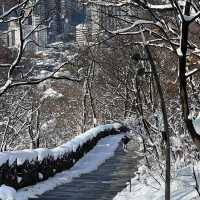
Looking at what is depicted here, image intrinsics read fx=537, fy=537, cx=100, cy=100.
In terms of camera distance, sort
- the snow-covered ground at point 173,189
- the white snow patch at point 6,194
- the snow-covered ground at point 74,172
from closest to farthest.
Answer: the white snow patch at point 6,194, the snow-covered ground at point 173,189, the snow-covered ground at point 74,172

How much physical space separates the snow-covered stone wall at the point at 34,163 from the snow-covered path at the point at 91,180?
9.7 inches

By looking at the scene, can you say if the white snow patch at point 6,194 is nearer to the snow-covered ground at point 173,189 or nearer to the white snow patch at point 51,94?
the snow-covered ground at point 173,189

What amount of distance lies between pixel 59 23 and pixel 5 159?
457 inches

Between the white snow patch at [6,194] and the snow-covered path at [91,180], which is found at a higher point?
the white snow patch at [6,194]

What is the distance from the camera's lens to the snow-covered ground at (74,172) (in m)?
12.4

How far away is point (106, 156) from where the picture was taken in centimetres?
2428

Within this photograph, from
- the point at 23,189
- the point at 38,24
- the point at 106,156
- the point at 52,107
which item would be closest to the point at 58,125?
the point at 52,107

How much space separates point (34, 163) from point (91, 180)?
1.95m

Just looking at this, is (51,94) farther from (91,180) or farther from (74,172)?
(91,180)

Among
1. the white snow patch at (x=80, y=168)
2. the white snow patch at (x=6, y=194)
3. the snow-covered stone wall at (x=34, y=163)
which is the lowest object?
the white snow patch at (x=80, y=168)

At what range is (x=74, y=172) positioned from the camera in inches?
723

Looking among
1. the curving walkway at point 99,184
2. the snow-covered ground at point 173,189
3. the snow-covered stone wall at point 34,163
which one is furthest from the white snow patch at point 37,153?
the snow-covered ground at point 173,189

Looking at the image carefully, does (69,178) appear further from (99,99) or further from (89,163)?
(99,99)

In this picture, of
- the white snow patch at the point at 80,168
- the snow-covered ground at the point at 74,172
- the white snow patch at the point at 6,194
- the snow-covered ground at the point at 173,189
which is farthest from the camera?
the white snow patch at the point at 80,168
